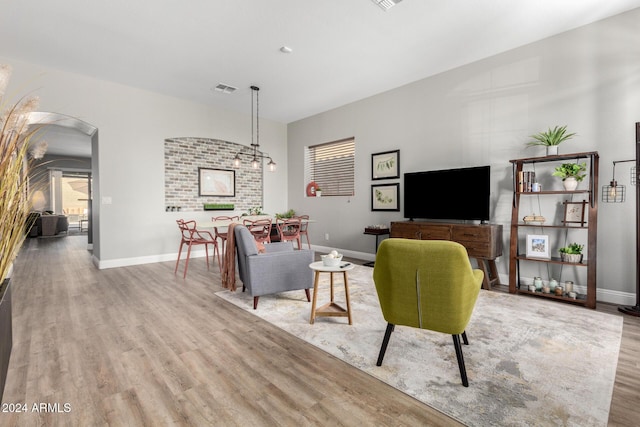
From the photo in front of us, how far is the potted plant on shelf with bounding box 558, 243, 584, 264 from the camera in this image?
11.2 feet

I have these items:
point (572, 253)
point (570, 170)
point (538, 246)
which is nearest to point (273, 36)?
point (570, 170)

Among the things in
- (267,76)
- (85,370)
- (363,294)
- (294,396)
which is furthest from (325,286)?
(267,76)

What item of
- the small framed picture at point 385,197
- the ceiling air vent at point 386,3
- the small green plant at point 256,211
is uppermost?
the ceiling air vent at point 386,3

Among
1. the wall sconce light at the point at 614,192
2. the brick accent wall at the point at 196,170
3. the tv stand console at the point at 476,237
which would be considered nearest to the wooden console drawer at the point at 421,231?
the tv stand console at the point at 476,237

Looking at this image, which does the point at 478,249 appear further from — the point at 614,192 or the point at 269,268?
the point at 269,268

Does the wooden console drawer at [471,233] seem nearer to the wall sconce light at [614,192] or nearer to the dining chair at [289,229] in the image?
the wall sconce light at [614,192]

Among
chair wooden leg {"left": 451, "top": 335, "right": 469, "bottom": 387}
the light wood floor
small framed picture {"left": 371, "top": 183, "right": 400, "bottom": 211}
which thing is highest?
small framed picture {"left": 371, "top": 183, "right": 400, "bottom": 211}

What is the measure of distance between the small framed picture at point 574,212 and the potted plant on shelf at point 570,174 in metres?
0.24

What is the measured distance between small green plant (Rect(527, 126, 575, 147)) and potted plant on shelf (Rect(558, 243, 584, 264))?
47.3 inches

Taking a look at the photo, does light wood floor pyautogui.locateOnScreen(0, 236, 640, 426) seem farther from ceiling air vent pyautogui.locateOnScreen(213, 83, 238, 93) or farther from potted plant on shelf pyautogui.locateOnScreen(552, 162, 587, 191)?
ceiling air vent pyautogui.locateOnScreen(213, 83, 238, 93)

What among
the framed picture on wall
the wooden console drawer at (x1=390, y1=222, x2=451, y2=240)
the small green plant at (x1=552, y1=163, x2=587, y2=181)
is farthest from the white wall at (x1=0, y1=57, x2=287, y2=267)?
the small green plant at (x1=552, y1=163, x2=587, y2=181)

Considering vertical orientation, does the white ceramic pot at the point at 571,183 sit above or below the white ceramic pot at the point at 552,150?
below

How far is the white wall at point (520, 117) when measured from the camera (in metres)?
3.40

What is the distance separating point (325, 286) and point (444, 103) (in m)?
3.32
